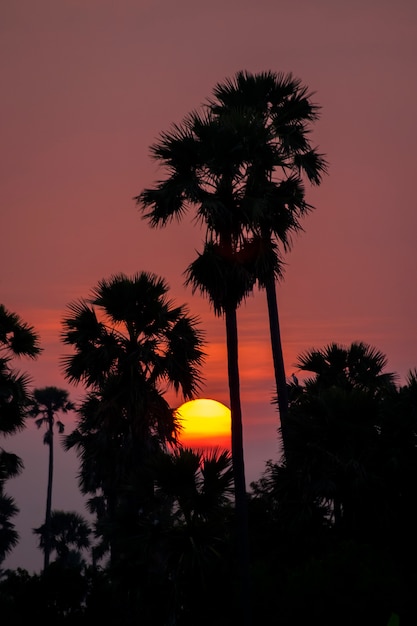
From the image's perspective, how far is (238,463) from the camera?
23.1 metres

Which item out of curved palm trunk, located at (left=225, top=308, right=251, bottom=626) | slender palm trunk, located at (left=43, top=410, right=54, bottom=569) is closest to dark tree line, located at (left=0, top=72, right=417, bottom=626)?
curved palm trunk, located at (left=225, top=308, right=251, bottom=626)

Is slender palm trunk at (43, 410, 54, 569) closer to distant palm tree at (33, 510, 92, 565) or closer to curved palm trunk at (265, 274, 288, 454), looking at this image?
distant palm tree at (33, 510, 92, 565)

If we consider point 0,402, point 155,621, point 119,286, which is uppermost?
point 119,286

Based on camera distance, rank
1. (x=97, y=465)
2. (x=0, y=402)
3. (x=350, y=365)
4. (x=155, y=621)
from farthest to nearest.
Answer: (x=350, y=365) < (x=97, y=465) < (x=0, y=402) < (x=155, y=621)

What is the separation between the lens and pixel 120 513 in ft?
76.9

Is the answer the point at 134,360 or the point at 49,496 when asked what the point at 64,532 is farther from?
the point at 134,360

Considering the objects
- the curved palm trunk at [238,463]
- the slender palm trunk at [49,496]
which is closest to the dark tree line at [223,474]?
the curved palm trunk at [238,463]

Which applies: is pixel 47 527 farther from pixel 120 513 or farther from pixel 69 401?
pixel 120 513

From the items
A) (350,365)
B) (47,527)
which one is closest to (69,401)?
(47,527)

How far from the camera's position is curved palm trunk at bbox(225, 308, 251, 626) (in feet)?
73.1

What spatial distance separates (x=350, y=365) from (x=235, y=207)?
15479 millimetres

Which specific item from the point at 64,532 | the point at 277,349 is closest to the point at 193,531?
the point at 277,349

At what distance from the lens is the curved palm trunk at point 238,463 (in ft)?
73.1

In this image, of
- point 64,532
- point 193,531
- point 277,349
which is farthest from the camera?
point 64,532
